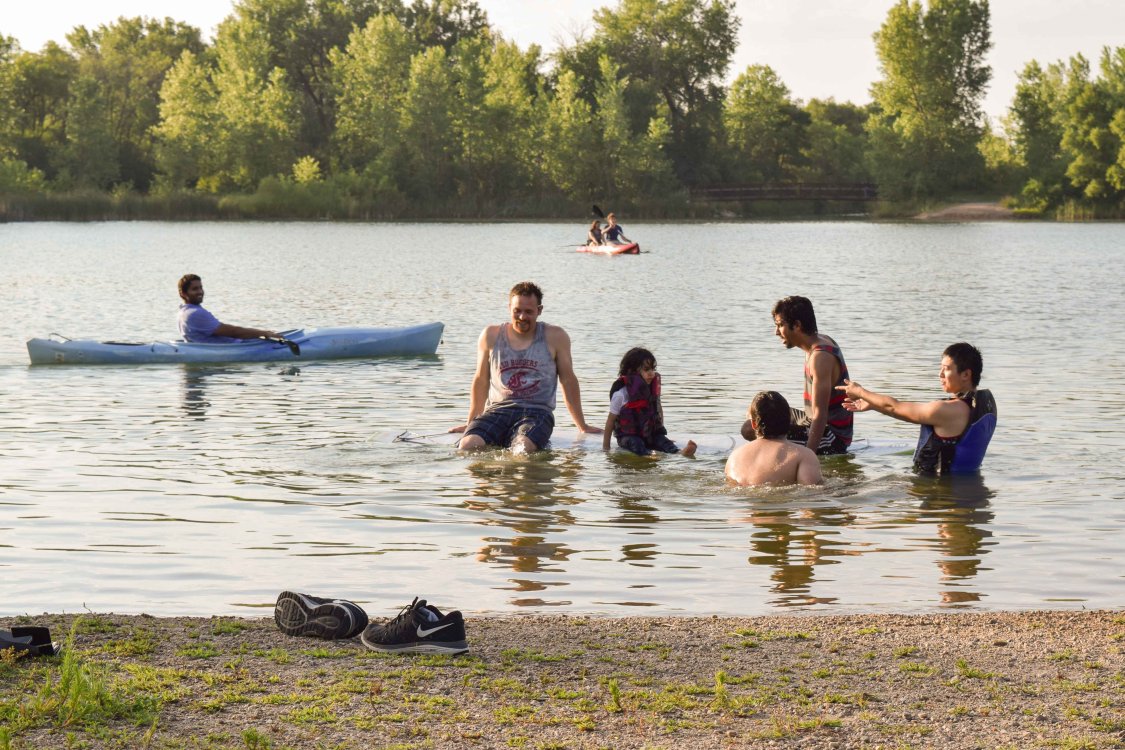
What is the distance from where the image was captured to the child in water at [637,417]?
11.0 m

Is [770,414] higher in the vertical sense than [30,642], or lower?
higher

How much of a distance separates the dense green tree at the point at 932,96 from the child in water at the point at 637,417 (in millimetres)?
87810

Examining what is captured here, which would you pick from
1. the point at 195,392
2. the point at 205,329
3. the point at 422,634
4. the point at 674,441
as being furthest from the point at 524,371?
the point at 205,329

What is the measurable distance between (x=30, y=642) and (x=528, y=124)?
95.1m

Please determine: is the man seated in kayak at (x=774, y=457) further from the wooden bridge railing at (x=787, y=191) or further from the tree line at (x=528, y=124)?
the wooden bridge railing at (x=787, y=191)

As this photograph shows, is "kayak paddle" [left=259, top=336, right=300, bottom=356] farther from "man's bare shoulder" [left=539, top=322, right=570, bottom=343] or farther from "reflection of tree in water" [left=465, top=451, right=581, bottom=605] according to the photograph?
"man's bare shoulder" [left=539, top=322, right=570, bottom=343]

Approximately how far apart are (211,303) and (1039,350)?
17.0 meters

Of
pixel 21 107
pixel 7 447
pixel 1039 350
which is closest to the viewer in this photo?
pixel 7 447

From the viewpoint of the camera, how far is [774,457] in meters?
9.83

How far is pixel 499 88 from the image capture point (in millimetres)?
97188

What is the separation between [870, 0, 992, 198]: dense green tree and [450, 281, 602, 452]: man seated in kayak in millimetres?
87954

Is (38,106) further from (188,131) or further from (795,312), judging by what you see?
(795,312)

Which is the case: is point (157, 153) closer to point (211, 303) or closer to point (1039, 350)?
point (211, 303)

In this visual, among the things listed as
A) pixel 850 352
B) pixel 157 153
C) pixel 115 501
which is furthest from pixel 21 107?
pixel 115 501
